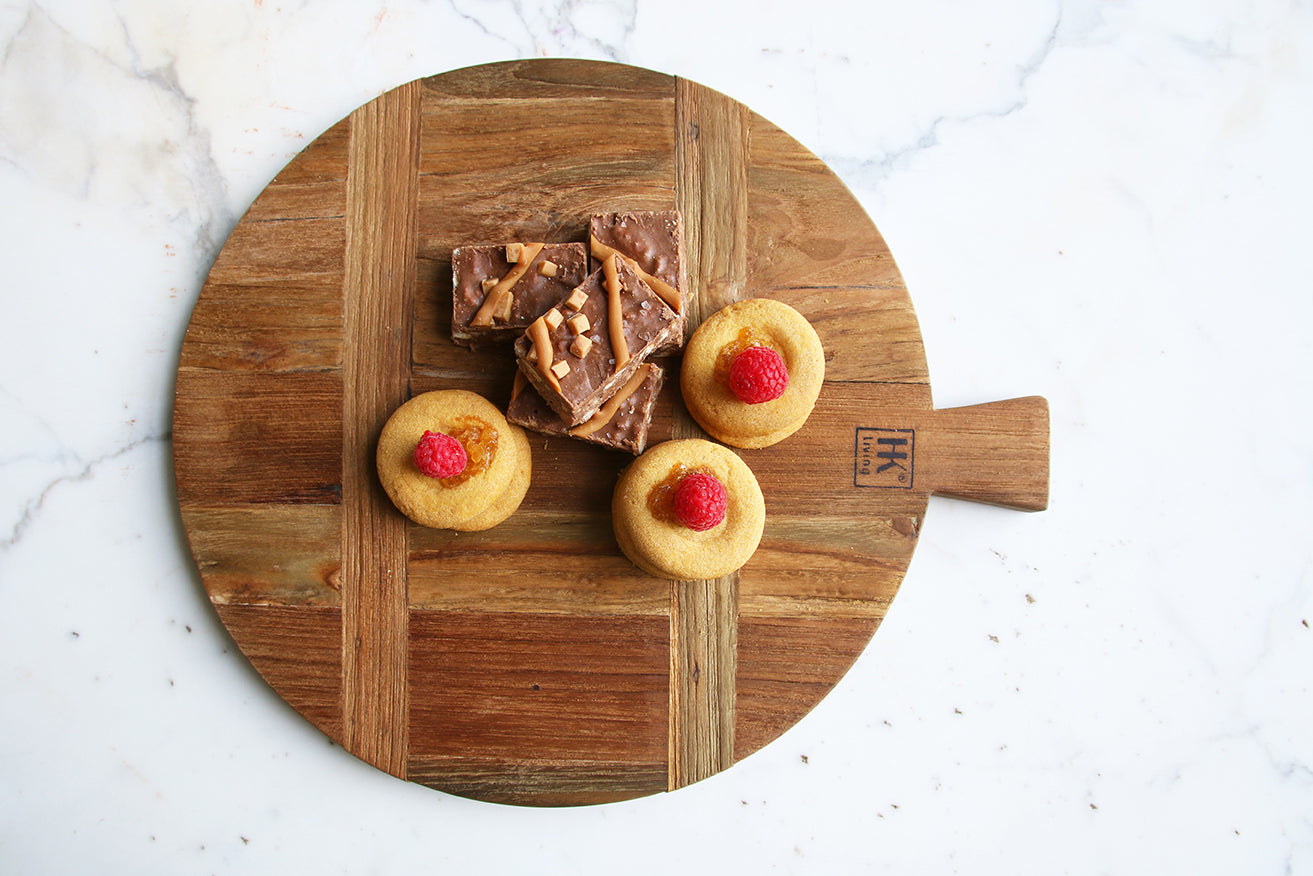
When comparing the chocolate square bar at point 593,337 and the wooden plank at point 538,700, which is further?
the wooden plank at point 538,700

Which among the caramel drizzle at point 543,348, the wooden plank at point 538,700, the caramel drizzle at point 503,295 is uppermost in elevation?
the caramel drizzle at point 503,295

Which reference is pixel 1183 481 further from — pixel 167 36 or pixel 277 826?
pixel 167 36

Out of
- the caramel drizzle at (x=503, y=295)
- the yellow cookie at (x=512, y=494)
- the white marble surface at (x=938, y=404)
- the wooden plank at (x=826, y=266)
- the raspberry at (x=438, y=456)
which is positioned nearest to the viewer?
the raspberry at (x=438, y=456)

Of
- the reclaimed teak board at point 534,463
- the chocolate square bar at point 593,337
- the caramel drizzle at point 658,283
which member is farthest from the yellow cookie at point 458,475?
the caramel drizzle at point 658,283

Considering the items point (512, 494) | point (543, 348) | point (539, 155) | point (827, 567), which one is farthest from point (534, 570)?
point (539, 155)

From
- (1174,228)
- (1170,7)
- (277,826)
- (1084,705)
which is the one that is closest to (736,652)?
(1084,705)

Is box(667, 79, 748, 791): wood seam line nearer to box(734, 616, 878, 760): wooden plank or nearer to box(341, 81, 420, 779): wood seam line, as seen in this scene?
box(734, 616, 878, 760): wooden plank

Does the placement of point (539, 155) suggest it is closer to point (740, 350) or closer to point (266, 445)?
point (740, 350)

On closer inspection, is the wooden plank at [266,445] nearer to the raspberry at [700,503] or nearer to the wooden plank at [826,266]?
the raspberry at [700,503]
